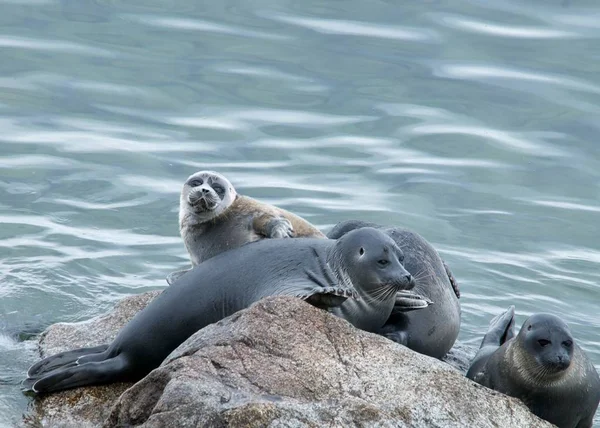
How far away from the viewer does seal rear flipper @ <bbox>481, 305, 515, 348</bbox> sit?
7.65 metres

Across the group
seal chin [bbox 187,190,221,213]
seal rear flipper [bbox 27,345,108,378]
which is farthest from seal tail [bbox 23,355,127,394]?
seal chin [bbox 187,190,221,213]

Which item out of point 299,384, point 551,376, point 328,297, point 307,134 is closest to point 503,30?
point 307,134

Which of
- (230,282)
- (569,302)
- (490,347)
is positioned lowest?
(569,302)

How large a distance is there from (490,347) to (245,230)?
1901mm

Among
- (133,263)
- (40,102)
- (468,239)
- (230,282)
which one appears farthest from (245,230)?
(40,102)

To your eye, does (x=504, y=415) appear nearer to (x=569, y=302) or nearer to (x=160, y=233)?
(x=569, y=302)

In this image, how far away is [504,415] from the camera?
573cm

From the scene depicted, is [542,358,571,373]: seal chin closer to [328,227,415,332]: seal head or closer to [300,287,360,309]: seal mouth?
[328,227,415,332]: seal head

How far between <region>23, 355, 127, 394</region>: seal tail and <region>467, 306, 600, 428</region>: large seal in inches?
80.9

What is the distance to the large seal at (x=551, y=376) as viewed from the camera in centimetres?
652

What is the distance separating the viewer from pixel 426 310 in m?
7.11

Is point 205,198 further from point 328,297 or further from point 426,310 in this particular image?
point 328,297

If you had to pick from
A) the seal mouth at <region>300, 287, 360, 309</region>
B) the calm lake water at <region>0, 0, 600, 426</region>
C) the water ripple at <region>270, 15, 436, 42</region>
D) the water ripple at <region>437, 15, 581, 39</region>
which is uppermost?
the water ripple at <region>437, 15, 581, 39</region>

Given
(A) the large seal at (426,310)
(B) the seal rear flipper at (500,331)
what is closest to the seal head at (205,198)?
(A) the large seal at (426,310)
